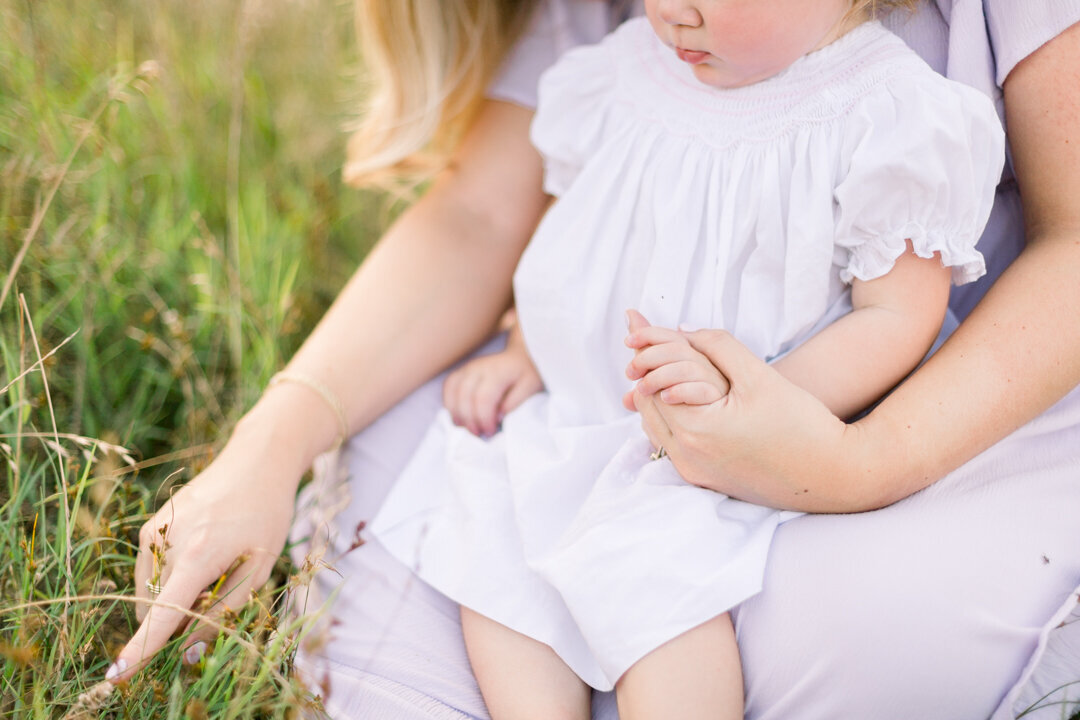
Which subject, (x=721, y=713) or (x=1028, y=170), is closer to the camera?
(x=721, y=713)

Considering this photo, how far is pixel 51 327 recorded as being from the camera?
5.77 feet

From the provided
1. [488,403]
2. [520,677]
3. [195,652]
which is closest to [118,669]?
[195,652]

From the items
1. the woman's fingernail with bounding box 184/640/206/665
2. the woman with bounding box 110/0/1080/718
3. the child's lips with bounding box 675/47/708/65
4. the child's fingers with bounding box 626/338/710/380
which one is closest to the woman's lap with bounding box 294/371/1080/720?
the woman with bounding box 110/0/1080/718

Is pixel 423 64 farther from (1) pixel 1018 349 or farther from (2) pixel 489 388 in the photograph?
(1) pixel 1018 349

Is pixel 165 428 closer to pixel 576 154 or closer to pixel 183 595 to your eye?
pixel 183 595

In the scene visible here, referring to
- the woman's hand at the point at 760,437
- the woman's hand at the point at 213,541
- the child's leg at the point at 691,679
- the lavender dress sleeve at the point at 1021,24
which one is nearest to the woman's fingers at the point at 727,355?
the woman's hand at the point at 760,437

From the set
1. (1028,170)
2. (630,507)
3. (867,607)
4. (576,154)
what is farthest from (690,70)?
(867,607)

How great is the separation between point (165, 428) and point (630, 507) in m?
1.09

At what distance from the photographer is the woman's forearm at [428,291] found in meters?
1.46

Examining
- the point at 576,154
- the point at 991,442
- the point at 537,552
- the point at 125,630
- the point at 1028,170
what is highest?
the point at 1028,170

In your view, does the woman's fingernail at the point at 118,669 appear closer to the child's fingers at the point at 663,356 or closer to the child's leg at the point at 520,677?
the child's leg at the point at 520,677

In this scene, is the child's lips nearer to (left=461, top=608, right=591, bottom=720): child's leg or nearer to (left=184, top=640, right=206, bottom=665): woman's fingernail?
(left=461, top=608, right=591, bottom=720): child's leg

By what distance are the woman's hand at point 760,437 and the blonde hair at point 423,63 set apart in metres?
0.79

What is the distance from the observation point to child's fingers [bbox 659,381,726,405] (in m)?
1.07
